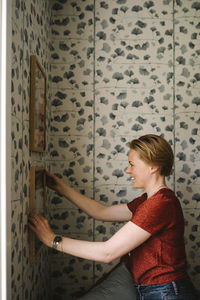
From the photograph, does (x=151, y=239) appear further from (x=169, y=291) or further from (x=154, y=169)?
(x=154, y=169)

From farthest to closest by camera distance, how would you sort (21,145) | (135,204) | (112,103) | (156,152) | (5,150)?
1. (112,103)
2. (135,204)
3. (156,152)
4. (21,145)
5. (5,150)

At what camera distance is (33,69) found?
1.61 meters

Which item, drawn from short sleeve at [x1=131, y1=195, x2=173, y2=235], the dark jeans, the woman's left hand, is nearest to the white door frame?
the woman's left hand

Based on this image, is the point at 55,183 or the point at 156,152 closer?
the point at 156,152

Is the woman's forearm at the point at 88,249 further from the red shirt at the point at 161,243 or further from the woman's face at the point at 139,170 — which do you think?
the woman's face at the point at 139,170

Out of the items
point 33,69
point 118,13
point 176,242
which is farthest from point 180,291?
point 118,13

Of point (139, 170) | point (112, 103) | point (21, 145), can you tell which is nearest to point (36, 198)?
point (21, 145)

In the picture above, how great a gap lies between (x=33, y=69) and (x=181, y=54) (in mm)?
1362

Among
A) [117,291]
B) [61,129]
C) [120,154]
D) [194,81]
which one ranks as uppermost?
[194,81]

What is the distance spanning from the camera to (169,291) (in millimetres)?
1514

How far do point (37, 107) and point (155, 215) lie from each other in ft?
2.88

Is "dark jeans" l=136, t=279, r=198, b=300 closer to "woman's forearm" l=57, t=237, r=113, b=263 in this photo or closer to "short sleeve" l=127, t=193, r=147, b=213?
"woman's forearm" l=57, t=237, r=113, b=263

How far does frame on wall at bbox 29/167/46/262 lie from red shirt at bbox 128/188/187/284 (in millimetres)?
534

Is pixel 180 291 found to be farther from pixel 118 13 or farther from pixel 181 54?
pixel 118 13
